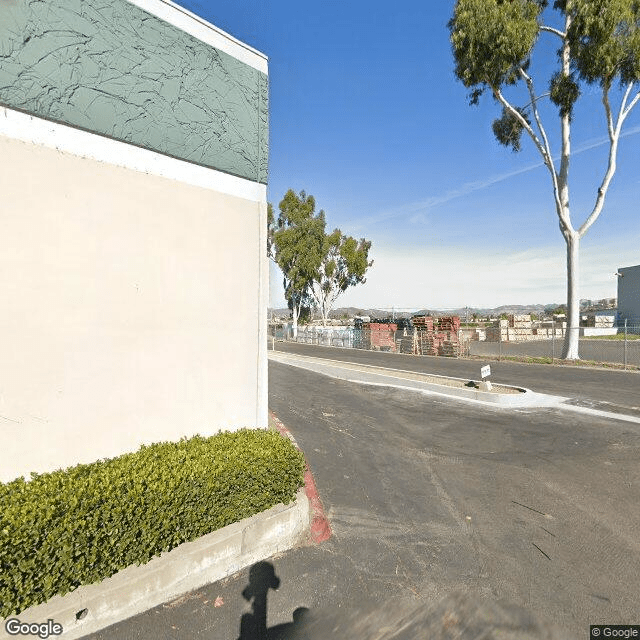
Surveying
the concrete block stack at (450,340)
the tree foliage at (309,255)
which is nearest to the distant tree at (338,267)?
the tree foliage at (309,255)

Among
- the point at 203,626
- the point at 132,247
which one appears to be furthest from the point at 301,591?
the point at 132,247

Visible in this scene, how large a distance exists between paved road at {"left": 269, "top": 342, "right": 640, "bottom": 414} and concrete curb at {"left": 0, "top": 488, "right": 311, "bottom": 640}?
33.1ft

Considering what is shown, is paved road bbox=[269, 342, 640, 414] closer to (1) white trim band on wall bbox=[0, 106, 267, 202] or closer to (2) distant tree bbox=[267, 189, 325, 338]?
(1) white trim band on wall bbox=[0, 106, 267, 202]

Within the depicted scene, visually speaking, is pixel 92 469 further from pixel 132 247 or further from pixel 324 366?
pixel 324 366

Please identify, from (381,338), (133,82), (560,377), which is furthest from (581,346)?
(133,82)

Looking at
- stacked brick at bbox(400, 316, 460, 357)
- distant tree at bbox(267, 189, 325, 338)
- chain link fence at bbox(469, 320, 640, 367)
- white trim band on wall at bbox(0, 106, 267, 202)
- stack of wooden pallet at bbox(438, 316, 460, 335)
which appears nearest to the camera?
white trim band on wall at bbox(0, 106, 267, 202)

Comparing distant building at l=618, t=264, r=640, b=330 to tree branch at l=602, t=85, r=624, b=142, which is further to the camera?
distant building at l=618, t=264, r=640, b=330

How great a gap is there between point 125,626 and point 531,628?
3.14 metres

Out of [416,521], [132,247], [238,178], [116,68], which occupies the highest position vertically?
[116,68]

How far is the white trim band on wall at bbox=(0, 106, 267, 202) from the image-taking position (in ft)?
11.2

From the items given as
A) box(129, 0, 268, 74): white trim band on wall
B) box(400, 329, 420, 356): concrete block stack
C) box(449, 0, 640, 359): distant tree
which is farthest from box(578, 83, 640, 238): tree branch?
box(129, 0, 268, 74): white trim band on wall

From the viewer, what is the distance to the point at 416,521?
4.39 m

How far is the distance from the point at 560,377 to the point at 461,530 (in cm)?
1357

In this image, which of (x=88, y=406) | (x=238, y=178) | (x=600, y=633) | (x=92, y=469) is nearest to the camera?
(x=600, y=633)
